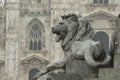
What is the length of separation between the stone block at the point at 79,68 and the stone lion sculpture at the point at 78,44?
110mm

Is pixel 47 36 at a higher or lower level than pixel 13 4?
lower

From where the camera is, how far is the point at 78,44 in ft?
27.2

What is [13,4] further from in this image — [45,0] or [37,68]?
[37,68]

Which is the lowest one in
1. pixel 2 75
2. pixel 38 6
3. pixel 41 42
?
pixel 2 75

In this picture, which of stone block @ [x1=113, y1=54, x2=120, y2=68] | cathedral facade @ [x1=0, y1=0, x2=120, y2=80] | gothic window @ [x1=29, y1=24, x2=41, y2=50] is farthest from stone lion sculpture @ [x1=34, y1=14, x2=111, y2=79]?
gothic window @ [x1=29, y1=24, x2=41, y2=50]

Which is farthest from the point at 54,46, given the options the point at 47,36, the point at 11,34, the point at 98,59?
the point at 98,59

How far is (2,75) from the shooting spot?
40.7 m

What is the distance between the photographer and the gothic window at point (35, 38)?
41.5 meters

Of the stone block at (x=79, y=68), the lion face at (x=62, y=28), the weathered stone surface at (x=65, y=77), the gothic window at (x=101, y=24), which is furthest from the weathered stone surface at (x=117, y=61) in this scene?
the gothic window at (x=101, y=24)

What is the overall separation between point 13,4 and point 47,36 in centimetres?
402

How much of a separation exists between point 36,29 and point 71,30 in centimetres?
3314

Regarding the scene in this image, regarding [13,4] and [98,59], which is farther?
[13,4]

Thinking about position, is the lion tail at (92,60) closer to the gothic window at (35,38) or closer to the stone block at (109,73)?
the stone block at (109,73)

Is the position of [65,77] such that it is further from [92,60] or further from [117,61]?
[117,61]
